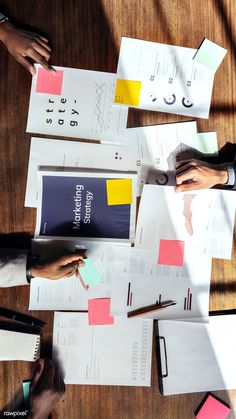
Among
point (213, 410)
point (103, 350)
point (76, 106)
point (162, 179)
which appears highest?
point (76, 106)

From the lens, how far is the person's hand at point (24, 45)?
1.02 meters

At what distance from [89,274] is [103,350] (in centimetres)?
22

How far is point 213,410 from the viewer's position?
1.05 metres

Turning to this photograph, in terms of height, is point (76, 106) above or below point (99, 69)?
below

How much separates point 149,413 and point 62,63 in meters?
1.02

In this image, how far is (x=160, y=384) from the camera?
3.42 ft

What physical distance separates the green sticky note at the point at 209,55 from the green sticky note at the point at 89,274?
26.0 inches

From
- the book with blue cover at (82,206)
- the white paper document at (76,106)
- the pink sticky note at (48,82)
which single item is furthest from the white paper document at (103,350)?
the pink sticky note at (48,82)

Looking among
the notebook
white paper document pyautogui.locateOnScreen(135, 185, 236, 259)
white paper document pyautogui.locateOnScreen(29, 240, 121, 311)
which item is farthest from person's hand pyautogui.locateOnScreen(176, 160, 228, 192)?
the notebook

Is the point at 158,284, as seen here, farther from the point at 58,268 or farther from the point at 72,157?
the point at 72,157

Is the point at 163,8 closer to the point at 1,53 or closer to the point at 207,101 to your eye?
the point at 207,101

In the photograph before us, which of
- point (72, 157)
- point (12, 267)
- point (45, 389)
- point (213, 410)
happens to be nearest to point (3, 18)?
point (72, 157)

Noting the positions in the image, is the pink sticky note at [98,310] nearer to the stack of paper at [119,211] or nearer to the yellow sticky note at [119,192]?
the stack of paper at [119,211]

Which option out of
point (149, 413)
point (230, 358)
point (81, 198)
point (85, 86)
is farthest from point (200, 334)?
point (85, 86)
